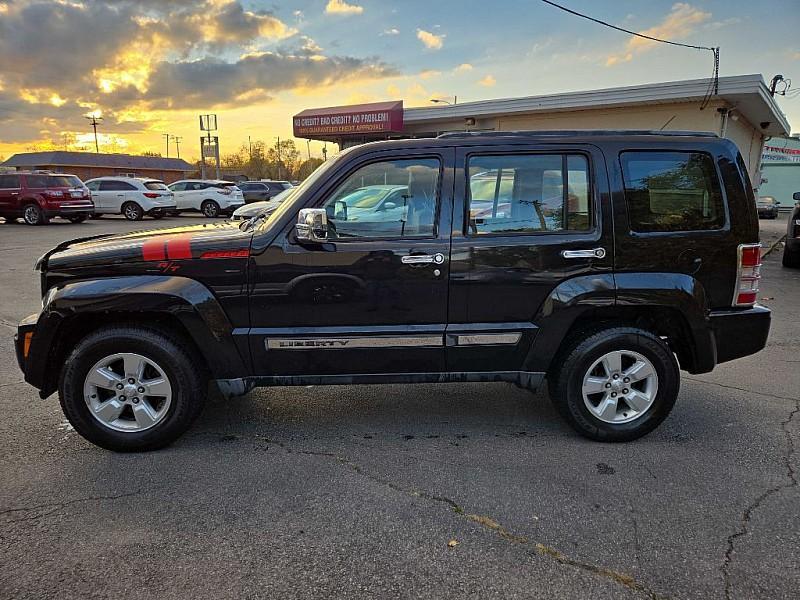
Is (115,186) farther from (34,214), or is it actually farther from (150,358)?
(150,358)

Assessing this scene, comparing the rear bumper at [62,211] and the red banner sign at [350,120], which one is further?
the red banner sign at [350,120]

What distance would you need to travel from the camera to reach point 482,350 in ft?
11.5

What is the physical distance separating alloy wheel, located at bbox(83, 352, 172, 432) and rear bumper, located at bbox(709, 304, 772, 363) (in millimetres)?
3568

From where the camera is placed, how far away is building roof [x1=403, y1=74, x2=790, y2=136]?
13438mm

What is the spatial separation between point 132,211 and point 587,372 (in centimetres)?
2194

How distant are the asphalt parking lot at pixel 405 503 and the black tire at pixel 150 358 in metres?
0.12

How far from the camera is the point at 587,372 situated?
3574 millimetres

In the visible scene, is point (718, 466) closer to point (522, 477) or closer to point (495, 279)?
point (522, 477)

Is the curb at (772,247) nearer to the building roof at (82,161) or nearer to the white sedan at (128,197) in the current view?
the white sedan at (128,197)

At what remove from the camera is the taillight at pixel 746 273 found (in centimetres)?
351

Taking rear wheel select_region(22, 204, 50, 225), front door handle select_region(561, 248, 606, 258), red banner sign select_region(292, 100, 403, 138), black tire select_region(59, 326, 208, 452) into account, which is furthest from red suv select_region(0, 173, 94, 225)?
front door handle select_region(561, 248, 606, 258)

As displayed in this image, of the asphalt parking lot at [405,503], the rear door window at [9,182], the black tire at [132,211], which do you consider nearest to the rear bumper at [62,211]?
the rear door window at [9,182]

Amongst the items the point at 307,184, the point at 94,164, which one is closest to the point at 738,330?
the point at 307,184

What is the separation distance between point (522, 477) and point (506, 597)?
3.24ft
